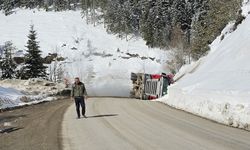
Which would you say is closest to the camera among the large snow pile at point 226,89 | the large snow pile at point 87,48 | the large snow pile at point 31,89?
the large snow pile at point 226,89

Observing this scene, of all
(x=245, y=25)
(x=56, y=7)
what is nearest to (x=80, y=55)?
(x=56, y=7)

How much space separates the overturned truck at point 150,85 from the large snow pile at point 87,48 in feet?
113

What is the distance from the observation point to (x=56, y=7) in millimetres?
158500

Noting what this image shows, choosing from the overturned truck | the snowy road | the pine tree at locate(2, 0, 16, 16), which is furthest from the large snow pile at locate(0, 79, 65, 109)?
the pine tree at locate(2, 0, 16, 16)

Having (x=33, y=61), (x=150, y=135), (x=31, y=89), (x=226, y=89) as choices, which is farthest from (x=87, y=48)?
(x=150, y=135)

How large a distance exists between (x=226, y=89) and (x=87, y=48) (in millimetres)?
97285

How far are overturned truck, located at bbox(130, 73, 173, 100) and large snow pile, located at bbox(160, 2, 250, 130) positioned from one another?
27.6 feet

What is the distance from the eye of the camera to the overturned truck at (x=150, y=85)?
44.7m

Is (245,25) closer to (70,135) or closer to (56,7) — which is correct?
(70,135)

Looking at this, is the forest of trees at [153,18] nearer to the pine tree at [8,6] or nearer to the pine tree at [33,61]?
the pine tree at [8,6]

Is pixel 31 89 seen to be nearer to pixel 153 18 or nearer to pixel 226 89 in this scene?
pixel 226 89

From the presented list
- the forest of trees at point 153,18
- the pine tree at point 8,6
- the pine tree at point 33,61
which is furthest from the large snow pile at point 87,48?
the pine tree at point 33,61

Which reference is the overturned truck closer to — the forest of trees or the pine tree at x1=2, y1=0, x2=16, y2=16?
the forest of trees

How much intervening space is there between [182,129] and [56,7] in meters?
146
